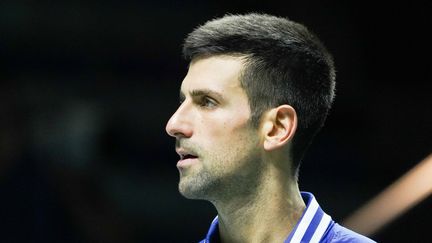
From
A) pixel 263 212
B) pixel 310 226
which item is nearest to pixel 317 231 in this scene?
pixel 310 226

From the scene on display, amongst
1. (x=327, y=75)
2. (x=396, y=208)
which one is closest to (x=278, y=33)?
(x=327, y=75)

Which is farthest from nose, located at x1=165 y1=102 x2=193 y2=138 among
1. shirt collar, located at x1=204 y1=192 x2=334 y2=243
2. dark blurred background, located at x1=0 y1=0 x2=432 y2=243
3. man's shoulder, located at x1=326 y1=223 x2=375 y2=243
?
dark blurred background, located at x1=0 y1=0 x2=432 y2=243

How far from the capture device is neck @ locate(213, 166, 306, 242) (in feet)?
9.59

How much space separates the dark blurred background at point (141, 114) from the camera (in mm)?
4422

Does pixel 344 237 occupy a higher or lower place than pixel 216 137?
lower

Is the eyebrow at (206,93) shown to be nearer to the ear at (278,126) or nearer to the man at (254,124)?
the man at (254,124)

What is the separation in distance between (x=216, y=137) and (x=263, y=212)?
305 mm

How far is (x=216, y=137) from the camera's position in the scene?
2842 mm

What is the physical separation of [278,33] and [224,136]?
391 mm

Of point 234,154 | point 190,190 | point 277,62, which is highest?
point 277,62

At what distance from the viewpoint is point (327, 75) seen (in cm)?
299

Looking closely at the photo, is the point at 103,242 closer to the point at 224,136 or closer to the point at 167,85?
the point at 167,85

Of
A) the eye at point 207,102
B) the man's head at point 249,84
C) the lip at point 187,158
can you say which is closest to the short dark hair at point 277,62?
the man's head at point 249,84

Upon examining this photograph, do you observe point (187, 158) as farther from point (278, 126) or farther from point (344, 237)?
point (344, 237)
